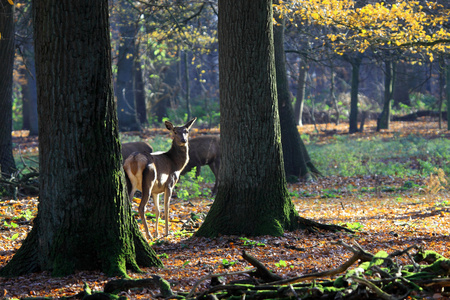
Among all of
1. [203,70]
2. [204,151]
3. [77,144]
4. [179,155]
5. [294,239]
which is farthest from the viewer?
[203,70]

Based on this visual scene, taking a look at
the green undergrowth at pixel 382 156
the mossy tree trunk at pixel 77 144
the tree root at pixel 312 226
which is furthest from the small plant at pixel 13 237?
the green undergrowth at pixel 382 156


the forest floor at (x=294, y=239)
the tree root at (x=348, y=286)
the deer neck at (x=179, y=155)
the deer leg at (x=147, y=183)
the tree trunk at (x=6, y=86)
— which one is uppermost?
the tree trunk at (x=6, y=86)

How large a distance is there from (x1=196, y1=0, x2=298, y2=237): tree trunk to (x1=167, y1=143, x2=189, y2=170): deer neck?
195 cm

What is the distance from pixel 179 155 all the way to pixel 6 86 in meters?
5.70

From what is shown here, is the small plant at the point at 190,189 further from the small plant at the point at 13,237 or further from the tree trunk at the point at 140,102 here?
the tree trunk at the point at 140,102

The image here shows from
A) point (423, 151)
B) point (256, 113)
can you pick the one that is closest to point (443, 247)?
point (256, 113)

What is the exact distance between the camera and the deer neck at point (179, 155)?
9.82 m

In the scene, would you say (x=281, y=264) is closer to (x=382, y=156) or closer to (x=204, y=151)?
(x=204, y=151)

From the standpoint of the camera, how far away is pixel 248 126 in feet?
26.0

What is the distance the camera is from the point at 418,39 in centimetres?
1208

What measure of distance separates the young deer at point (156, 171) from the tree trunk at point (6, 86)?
190 inches

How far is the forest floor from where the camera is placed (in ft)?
17.6

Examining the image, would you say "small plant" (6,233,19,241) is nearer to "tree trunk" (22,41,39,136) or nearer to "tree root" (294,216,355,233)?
"tree root" (294,216,355,233)

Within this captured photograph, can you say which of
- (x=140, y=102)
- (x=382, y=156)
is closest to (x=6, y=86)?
(x=382, y=156)
